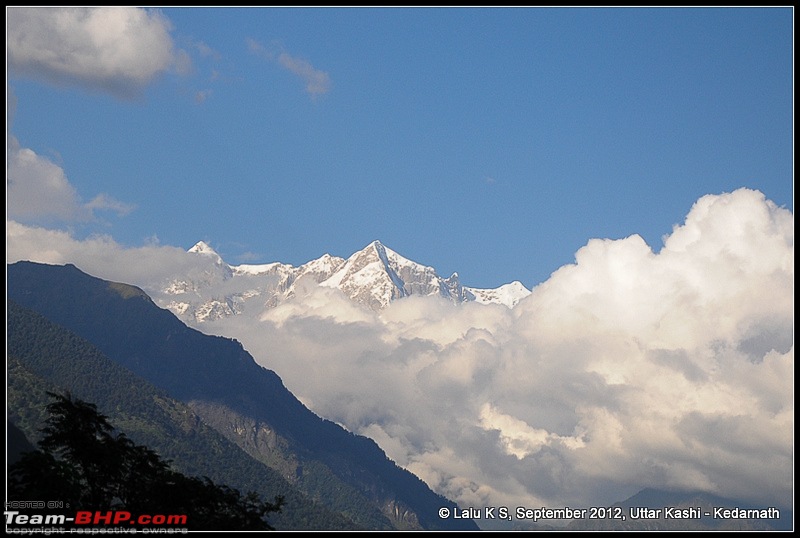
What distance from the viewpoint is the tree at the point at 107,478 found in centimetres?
8044

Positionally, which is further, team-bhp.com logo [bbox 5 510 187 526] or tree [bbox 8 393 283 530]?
tree [bbox 8 393 283 530]

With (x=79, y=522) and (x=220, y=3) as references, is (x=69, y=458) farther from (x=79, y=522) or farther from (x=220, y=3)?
(x=220, y=3)

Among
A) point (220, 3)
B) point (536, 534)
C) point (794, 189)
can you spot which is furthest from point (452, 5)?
point (536, 534)

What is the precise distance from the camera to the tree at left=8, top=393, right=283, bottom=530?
264 ft

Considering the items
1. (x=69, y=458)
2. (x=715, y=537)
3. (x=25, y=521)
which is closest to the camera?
(x=715, y=537)

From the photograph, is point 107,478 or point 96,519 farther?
point 107,478

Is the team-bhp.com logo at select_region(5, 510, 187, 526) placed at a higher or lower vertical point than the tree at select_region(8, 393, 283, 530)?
lower

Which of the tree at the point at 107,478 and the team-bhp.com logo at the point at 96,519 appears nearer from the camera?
the team-bhp.com logo at the point at 96,519

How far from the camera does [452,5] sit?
91875 mm

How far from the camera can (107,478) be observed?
280 ft

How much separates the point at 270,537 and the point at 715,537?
36237 mm

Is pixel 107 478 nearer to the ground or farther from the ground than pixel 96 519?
farther from the ground

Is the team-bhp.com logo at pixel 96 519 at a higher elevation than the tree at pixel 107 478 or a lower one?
lower

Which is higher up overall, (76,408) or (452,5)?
(452,5)
